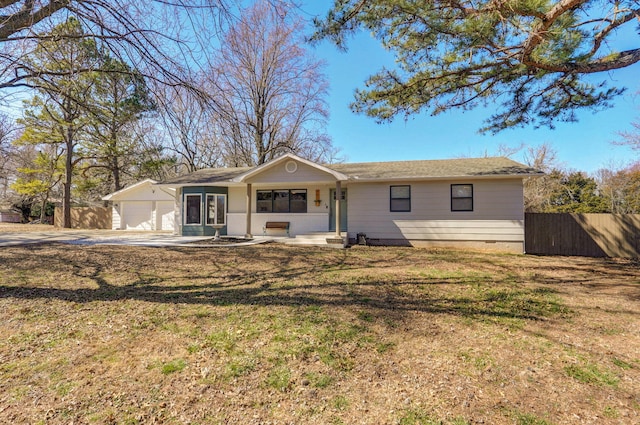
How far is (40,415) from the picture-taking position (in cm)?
223

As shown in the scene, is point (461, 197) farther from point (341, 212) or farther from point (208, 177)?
point (208, 177)

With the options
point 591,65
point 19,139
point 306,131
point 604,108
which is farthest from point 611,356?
point 19,139

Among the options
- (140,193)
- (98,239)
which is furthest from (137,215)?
(98,239)

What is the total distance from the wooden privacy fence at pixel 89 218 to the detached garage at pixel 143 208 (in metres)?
1.54

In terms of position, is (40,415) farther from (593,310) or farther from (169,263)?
(593,310)

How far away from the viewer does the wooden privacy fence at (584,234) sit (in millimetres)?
11070

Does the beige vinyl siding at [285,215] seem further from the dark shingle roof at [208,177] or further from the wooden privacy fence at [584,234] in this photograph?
the wooden privacy fence at [584,234]

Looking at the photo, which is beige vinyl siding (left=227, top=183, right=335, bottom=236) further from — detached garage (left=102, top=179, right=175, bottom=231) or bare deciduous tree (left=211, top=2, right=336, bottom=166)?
detached garage (left=102, top=179, right=175, bottom=231)

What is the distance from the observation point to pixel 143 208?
768 inches

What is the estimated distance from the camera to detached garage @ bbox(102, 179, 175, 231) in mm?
18984

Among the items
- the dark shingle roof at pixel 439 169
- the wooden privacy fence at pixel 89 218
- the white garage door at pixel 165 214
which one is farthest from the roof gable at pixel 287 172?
the wooden privacy fence at pixel 89 218

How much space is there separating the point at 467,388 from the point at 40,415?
3275 millimetres

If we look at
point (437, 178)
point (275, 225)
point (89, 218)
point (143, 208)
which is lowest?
point (275, 225)

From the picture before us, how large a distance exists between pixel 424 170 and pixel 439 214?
1847 millimetres
